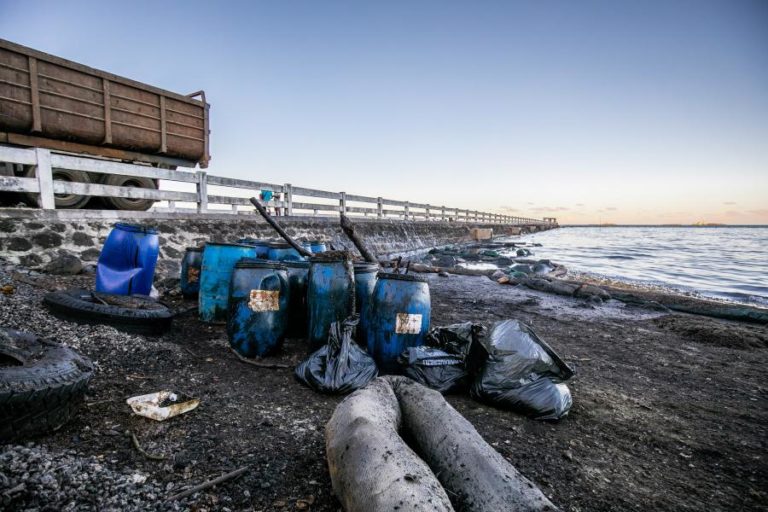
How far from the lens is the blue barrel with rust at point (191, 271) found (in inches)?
190

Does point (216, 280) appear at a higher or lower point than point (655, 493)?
higher

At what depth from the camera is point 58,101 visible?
631 cm

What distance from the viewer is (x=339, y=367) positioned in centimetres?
282

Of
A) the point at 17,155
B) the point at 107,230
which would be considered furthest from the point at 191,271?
the point at 17,155

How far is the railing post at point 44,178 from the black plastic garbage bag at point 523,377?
6277 millimetres

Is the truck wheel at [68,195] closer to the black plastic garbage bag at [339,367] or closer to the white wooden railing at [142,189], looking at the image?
the white wooden railing at [142,189]

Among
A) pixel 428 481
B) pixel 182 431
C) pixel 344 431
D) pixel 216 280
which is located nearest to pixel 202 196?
pixel 216 280

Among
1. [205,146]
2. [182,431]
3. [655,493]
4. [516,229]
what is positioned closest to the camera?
[655,493]

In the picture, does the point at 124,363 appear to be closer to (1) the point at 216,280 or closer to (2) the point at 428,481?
(1) the point at 216,280

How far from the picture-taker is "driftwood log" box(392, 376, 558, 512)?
1.41 metres

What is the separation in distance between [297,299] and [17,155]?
4.50 m

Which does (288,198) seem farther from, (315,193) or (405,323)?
(405,323)

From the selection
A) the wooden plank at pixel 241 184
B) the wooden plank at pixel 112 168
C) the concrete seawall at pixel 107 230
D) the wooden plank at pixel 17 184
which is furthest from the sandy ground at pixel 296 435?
the wooden plank at pixel 241 184

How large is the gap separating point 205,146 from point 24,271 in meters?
5.39
